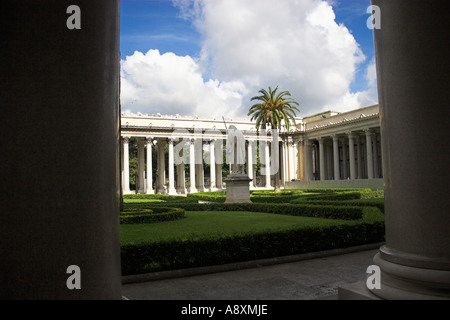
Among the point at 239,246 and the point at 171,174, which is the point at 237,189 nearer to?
the point at 239,246

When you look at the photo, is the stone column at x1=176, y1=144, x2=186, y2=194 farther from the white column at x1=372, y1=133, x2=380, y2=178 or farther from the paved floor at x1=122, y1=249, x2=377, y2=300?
the paved floor at x1=122, y1=249, x2=377, y2=300

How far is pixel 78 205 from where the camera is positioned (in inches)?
118

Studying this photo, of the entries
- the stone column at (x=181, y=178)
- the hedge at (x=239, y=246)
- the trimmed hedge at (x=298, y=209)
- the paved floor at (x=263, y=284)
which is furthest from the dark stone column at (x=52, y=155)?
the stone column at (x=181, y=178)

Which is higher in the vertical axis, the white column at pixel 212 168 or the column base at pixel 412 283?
the white column at pixel 212 168

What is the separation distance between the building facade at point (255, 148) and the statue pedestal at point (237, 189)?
33.3 meters

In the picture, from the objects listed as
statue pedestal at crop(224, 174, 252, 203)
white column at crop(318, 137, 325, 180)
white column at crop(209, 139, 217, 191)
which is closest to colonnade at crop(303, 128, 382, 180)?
white column at crop(318, 137, 325, 180)

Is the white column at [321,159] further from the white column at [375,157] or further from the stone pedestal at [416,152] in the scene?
the stone pedestal at [416,152]

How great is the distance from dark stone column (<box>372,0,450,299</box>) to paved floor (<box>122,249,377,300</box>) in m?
2.43

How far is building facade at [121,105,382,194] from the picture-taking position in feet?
213

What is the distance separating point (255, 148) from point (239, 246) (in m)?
67.9

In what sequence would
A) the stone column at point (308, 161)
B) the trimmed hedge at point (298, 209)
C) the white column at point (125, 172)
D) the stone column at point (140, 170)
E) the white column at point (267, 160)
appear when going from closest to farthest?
the trimmed hedge at point (298, 209) < the white column at point (125, 172) < the stone column at point (140, 170) < the white column at point (267, 160) < the stone column at point (308, 161)

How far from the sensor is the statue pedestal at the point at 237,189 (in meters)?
27.0

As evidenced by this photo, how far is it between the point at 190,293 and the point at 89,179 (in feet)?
16.4
